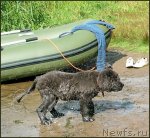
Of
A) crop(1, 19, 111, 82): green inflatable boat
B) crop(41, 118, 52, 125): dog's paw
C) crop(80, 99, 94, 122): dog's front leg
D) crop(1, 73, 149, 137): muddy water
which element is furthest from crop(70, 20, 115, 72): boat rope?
crop(41, 118, 52, 125): dog's paw

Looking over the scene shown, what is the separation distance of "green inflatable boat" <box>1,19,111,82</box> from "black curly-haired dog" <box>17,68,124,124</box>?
7.82ft

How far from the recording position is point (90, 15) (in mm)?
15312

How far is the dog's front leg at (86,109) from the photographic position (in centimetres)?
697

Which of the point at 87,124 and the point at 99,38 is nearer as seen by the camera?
the point at 87,124

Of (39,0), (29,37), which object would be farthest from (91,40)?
(39,0)

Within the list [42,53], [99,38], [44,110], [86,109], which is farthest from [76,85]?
[99,38]

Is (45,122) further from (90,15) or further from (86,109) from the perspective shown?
(90,15)

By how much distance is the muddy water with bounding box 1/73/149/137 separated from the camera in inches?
268

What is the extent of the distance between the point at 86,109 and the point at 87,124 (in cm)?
22

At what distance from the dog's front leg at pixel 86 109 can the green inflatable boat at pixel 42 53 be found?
8.40 ft

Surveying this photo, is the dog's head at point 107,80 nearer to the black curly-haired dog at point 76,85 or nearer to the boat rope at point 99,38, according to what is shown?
the black curly-haired dog at point 76,85

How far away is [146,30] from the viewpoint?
12.6m

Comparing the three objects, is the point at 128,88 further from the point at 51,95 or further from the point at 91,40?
the point at 51,95

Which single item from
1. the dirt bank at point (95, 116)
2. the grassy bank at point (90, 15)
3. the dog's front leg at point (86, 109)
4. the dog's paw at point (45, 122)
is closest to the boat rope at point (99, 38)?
the dirt bank at point (95, 116)
